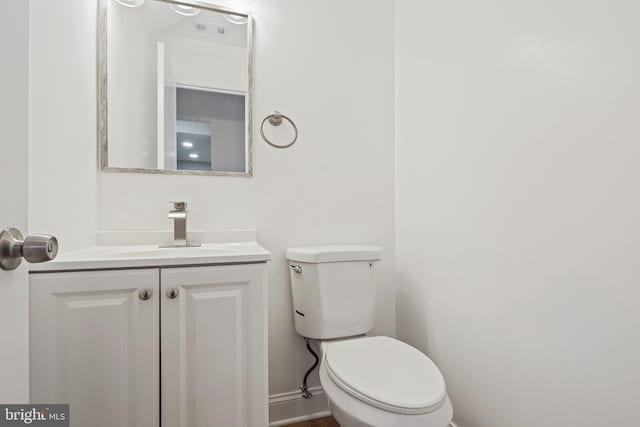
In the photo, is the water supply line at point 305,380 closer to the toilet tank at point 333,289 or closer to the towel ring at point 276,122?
the toilet tank at point 333,289

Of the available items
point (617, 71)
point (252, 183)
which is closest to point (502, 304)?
point (617, 71)

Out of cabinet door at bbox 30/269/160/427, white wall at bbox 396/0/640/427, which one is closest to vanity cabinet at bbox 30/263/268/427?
cabinet door at bbox 30/269/160/427

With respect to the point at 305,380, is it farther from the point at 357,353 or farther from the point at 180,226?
the point at 180,226

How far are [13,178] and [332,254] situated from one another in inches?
40.4

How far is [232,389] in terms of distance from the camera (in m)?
0.97

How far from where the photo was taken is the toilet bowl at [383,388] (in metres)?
0.83

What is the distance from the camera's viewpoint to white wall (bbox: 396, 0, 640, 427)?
769mm

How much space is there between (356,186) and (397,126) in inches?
16.3

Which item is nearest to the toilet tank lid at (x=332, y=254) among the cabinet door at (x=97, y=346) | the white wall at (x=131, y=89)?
the cabinet door at (x=97, y=346)

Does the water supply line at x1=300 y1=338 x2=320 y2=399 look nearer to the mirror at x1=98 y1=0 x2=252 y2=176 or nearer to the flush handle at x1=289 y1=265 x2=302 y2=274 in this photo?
the flush handle at x1=289 y1=265 x2=302 y2=274

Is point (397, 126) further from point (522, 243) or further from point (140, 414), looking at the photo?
point (140, 414)

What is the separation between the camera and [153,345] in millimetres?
898

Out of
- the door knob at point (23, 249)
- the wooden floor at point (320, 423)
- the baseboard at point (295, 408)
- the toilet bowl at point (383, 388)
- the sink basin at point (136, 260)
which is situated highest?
the door knob at point (23, 249)

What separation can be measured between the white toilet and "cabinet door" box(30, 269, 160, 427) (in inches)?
22.4
